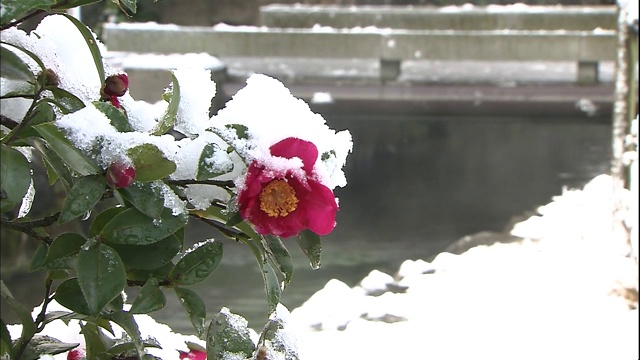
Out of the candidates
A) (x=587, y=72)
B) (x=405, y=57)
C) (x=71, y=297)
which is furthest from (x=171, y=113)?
(x=587, y=72)

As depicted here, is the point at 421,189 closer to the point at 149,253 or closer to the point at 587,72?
the point at 587,72

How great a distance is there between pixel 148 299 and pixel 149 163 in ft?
0.37

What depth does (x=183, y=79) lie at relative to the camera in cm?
62

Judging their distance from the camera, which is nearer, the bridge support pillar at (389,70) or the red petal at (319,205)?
the red petal at (319,205)

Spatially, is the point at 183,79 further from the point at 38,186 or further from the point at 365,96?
the point at 365,96

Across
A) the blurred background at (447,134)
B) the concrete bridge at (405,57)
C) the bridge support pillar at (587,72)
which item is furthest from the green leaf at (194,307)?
the bridge support pillar at (587,72)

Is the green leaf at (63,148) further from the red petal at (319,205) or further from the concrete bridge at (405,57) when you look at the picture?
the concrete bridge at (405,57)

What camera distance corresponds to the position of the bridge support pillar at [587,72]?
5.45m

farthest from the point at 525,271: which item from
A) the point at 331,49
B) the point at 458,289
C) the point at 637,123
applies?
the point at 331,49

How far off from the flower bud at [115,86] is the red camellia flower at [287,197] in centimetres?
14

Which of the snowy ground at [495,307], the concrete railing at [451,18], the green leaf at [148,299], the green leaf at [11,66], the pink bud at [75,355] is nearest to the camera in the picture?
the green leaf at [11,66]

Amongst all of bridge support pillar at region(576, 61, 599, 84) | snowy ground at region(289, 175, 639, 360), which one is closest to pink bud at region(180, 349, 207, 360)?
snowy ground at region(289, 175, 639, 360)

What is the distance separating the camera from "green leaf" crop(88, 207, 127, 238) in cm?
56

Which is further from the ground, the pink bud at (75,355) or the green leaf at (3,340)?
the green leaf at (3,340)
